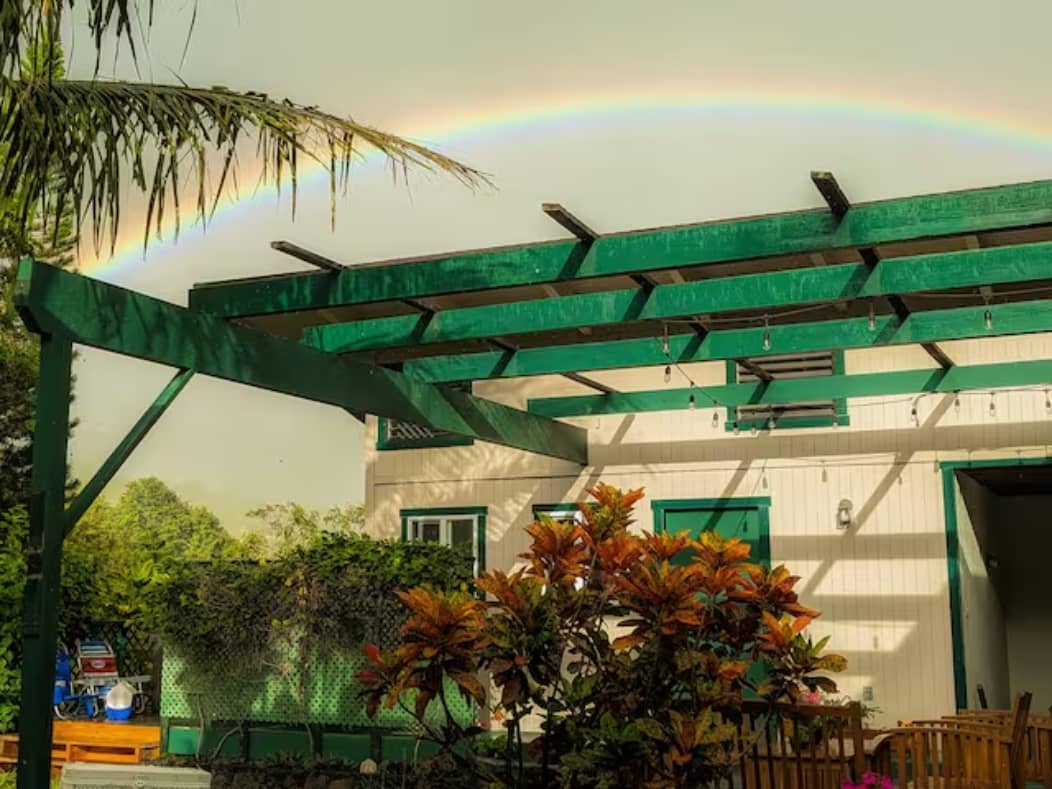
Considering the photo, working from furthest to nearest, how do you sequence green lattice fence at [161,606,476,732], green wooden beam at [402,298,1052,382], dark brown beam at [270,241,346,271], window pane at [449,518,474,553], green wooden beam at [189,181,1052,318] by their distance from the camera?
window pane at [449,518,474,553] < green lattice fence at [161,606,476,732] < green wooden beam at [402,298,1052,382] < dark brown beam at [270,241,346,271] < green wooden beam at [189,181,1052,318]

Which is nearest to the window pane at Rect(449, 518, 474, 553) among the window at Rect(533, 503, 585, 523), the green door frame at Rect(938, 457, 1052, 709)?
the window at Rect(533, 503, 585, 523)

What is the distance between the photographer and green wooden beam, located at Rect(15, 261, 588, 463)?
5.34 metres

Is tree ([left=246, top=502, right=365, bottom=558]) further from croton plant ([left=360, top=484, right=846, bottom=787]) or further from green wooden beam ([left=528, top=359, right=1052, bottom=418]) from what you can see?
croton plant ([left=360, top=484, right=846, bottom=787])

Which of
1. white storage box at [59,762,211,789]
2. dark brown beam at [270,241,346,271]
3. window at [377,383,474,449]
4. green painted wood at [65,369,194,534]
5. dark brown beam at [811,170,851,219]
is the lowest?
white storage box at [59,762,211,789]

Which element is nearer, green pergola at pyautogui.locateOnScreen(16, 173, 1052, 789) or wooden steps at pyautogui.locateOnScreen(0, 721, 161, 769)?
green pergola at pyautogui.locateOnScreen(16, 173, 1052, 789)

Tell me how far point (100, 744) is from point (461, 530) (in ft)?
13.2

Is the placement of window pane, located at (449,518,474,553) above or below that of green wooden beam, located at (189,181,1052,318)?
below

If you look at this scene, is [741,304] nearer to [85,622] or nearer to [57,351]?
[57,351]

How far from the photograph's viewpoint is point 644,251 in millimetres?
6566

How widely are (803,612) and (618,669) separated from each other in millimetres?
837

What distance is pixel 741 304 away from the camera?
6.92 metres

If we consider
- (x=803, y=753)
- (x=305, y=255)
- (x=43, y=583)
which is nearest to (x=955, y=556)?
(x=803, y=753)

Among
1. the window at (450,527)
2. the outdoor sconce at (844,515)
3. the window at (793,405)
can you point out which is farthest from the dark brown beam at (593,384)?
the outdoor sconce at (844,515)

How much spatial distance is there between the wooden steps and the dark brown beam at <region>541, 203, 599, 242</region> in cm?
552
